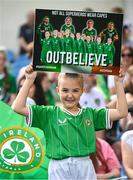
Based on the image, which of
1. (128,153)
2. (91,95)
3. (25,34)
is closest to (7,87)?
(91,95)

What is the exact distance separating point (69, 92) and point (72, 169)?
1.92ft

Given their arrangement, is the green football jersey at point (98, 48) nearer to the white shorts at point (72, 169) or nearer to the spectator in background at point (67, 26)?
the spectator in background at point (67, 26)

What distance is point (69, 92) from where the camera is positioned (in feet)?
20.5

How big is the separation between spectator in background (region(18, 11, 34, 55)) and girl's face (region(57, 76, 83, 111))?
8.20m

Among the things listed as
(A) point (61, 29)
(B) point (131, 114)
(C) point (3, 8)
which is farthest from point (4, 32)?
(A) point (61, 29)

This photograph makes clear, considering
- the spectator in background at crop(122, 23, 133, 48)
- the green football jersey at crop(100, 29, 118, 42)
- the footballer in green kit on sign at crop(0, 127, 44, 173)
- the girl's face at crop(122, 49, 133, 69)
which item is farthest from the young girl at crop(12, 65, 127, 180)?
the spectator in background at crop(122, 23, 133, 48)

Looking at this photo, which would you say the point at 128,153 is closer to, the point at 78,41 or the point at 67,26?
the point at 78,41

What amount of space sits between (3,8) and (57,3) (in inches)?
46.0

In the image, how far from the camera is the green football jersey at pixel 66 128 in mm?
6156

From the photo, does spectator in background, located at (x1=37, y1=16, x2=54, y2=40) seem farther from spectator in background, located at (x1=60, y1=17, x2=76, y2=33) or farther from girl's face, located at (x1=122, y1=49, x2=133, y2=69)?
girl's face, located at (x1=122, y1=49, x2=133, y2=69)

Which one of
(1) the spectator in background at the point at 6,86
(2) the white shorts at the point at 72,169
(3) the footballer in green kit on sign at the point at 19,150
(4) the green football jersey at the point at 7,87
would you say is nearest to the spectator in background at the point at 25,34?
(1) the spectator in background at the point at 6,86

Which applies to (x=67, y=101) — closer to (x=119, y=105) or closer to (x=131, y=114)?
(x=119, y=105)

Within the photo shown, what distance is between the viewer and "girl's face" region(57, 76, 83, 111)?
246 inches

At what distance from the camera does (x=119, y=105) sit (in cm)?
625
